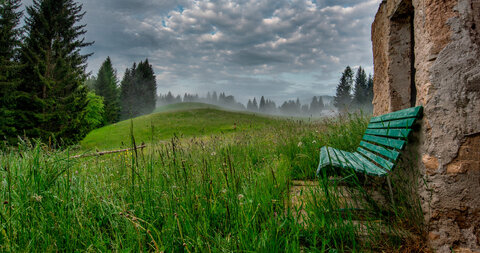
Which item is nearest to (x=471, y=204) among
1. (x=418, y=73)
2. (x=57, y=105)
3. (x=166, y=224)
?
(x=418, y=73)

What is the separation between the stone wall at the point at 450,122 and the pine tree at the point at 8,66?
58.8 feet

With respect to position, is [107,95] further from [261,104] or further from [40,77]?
[261,104]

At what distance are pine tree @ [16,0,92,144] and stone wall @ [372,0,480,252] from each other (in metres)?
17.4

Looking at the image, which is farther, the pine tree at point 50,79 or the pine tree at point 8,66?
the pine tree at point 50,79

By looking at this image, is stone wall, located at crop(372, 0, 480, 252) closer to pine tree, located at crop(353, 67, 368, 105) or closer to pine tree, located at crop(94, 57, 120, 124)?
pine tree, located at crop(94, 57, 120, 124)

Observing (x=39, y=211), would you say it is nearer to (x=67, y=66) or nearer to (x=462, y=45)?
(x=462, y=45)

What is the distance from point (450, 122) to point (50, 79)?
19.8 metres

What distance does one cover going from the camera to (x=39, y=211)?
182 centimetres

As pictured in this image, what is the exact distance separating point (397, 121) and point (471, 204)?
0.93 meters

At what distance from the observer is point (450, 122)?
67.7 inches

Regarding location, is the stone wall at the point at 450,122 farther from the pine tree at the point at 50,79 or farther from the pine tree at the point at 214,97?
the pine tree at the point at 214,97

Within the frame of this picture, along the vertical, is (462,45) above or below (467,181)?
above

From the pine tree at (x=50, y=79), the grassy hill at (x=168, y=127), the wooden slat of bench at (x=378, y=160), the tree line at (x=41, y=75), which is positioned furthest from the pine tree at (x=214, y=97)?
the wooden slat of bench at (x=378, y=160)

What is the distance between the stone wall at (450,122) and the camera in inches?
64.6
